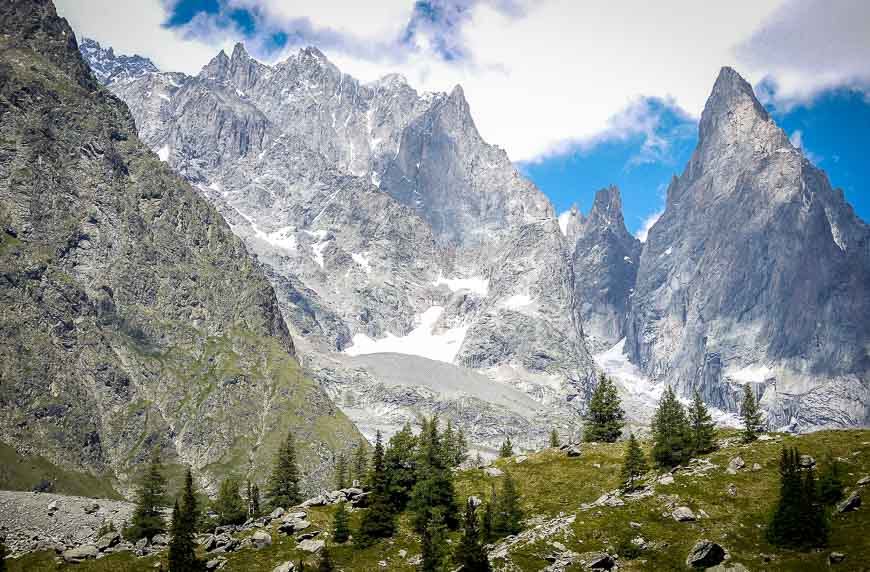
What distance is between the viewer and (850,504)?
196 ft

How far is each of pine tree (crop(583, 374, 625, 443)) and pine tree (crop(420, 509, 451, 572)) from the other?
165ft

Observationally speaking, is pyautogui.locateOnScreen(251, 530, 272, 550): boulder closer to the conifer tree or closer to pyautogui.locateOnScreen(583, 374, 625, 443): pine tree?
the conifer tree

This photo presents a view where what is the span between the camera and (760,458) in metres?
75.4

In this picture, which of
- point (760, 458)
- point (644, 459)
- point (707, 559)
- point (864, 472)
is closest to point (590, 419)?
point (644, 459)

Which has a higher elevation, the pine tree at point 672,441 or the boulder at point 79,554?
the pine tree at point 672,441

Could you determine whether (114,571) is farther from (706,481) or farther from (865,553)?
(865,553)

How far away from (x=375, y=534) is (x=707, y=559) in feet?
117

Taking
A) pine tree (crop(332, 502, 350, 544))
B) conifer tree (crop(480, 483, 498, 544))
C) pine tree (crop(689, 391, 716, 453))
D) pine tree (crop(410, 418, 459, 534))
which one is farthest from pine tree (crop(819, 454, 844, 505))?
pine tree (crop(332, 502, 350, 544))

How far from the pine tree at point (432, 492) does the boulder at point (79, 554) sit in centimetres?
3294

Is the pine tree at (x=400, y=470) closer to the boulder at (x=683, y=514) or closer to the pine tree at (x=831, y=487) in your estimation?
the boulder at (x=683, y=514)

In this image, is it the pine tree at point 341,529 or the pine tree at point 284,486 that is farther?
the pine tree at point 284,486

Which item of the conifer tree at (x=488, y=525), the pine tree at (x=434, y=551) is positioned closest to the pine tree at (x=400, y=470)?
the pine tree at (x=434, y=551)

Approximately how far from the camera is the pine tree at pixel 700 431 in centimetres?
8550

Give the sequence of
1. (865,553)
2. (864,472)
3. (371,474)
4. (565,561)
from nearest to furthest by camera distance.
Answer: (865,553)
(565,561)
(864,472)
(371,474)
